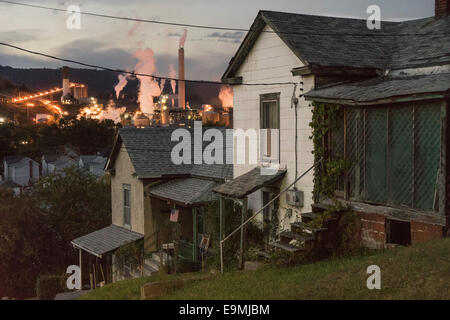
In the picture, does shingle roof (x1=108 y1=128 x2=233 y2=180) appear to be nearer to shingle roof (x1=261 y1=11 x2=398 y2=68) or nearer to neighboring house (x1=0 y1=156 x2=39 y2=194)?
shingle roof (x1=261 y1=11 x2=398 y2=68)

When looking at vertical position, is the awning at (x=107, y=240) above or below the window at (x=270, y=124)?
→ below

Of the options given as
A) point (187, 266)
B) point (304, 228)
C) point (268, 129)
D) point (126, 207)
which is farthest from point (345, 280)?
point (126, 207)

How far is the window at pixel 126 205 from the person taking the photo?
25688mm

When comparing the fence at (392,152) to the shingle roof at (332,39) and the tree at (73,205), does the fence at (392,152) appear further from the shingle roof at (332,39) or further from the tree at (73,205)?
the tree at (73,205)

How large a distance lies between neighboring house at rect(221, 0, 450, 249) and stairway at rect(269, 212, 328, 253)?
105 centimetres

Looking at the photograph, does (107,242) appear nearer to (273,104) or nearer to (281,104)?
(273,104)

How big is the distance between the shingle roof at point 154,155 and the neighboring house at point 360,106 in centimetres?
469

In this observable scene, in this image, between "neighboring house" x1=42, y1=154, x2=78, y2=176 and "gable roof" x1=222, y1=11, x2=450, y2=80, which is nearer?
"gable roof" x1=222, y1=11, x2=450, y2=80

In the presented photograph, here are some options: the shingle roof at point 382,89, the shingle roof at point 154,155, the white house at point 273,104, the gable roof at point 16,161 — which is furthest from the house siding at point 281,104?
A: the gable roof at point 16,161

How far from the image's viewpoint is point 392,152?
13180mm

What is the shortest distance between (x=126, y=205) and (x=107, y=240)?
6.16 feet

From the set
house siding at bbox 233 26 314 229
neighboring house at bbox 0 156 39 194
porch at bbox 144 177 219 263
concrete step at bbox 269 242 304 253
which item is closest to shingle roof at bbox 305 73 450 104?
house siding at bbox 233 26 314 229

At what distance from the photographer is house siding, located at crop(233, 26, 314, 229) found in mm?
16203
